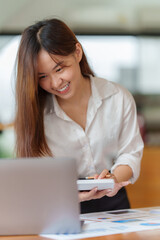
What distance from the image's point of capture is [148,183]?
118 inches

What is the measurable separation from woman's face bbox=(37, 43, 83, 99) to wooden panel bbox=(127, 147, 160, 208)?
1.35 metres

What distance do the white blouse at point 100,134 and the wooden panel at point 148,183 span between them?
1.06 meters

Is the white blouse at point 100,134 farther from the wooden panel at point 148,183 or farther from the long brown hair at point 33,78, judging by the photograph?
the wooden panel at point 148,183

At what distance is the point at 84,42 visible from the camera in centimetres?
500

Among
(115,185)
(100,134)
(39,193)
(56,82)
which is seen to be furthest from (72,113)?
(39,193)

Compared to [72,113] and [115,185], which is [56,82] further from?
[115,185]

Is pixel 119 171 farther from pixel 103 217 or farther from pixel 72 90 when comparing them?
pixel 72 90

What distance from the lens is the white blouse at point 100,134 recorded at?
1.89 metres

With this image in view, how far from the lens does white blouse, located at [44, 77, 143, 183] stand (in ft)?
6.21

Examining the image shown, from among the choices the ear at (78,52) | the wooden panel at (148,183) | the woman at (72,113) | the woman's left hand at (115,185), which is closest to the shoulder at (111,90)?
the woman at (72,113)

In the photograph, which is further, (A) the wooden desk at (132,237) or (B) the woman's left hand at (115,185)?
(B) the woman's left hand at (115,185)

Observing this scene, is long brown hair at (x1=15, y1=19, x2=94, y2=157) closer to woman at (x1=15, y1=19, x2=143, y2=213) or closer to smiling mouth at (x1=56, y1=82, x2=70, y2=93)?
woman at (x1=15, y1=19, x2=143, y2=213)

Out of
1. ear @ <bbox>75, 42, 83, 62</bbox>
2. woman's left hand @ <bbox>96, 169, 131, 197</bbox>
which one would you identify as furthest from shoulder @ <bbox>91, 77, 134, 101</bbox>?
woman's left hand @ <bbox>96, 169, 131, 197</bbox>

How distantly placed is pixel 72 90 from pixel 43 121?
0.23 metres
